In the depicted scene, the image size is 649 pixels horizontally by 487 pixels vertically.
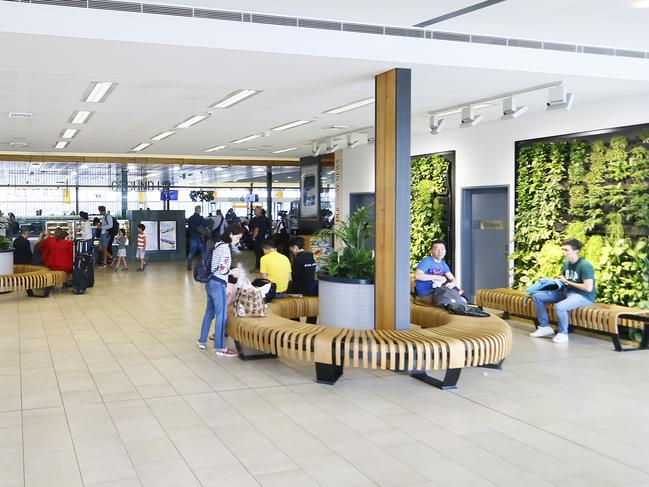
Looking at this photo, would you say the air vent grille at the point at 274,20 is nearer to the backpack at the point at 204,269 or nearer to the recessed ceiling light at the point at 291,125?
the backpack at the point at 204,269

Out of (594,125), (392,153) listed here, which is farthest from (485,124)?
(392,153)

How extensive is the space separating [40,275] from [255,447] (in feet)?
30.2

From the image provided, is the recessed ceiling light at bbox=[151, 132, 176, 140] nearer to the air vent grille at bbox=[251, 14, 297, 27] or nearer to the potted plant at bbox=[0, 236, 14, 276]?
the potted plant at bbox=[0, 236, 14, 276]

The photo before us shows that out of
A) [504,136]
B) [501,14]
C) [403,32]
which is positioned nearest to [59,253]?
[504,136]

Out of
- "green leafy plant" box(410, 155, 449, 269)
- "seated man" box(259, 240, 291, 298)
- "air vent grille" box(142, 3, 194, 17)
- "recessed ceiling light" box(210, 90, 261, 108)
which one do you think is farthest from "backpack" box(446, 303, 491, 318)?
"green leafy plant" box(410, 155, 449, 269)

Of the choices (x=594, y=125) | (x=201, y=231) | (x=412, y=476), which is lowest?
(x=412, y=476)

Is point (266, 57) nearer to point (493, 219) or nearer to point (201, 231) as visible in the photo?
point (493, 219)

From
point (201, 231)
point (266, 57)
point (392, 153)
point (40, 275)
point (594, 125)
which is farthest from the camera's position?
point (201, 231)

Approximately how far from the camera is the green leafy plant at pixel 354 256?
7.66 m

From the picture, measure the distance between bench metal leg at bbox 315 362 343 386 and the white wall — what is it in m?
5.35

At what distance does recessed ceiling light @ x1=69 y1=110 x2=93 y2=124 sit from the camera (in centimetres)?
1077

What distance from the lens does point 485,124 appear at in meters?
11.8

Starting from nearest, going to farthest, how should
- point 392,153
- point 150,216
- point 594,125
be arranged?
point 392,153, point 594,125, point 150,216

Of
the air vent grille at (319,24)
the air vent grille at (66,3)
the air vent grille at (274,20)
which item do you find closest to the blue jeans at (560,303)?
the air vent grille at (319,24)
